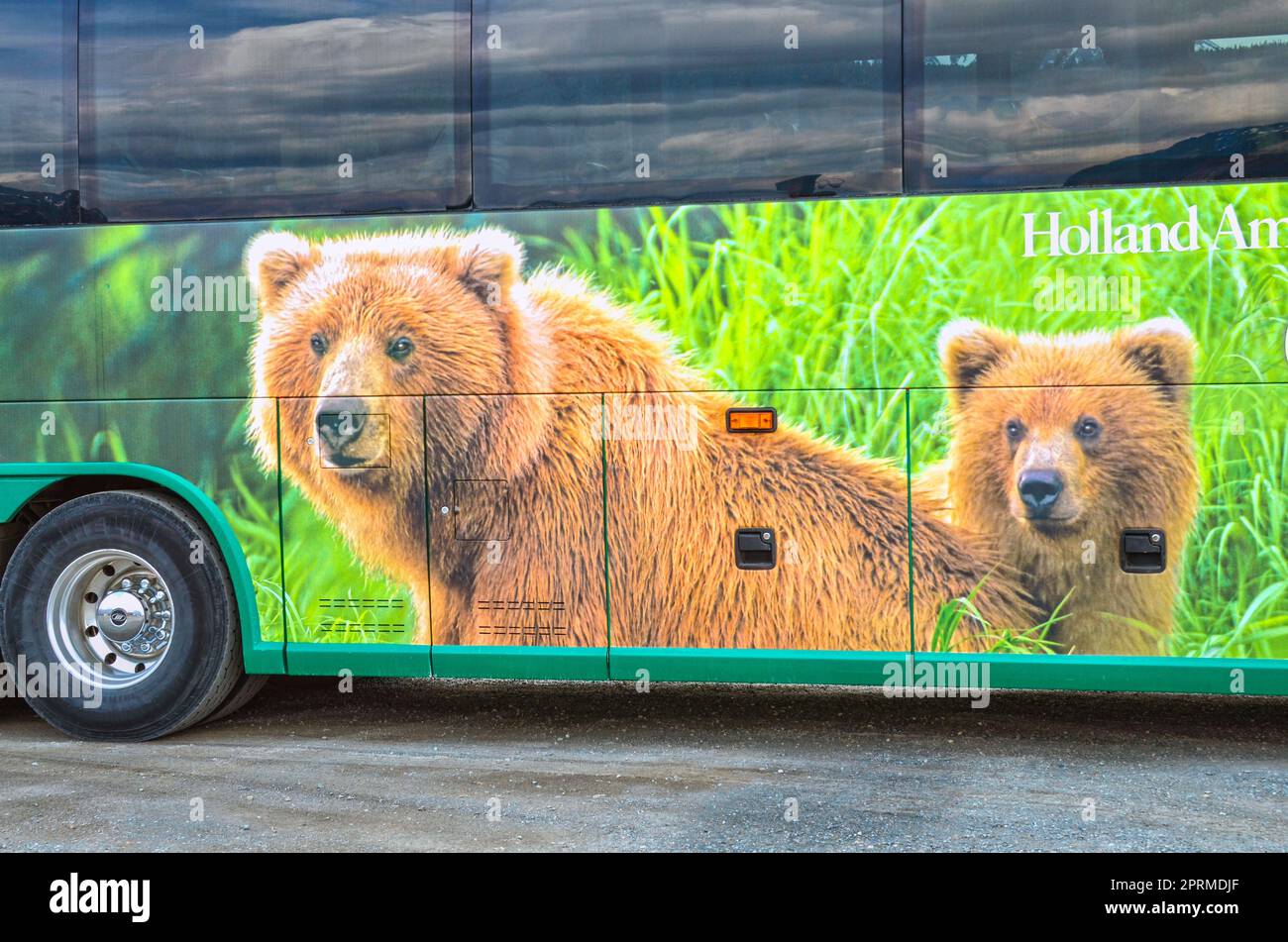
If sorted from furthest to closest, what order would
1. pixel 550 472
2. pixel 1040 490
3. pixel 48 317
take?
pixel 48 317 < pixel 550 472 < pixel 1040 490

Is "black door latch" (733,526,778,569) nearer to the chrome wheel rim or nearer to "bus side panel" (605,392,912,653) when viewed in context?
"bus side panel" (605,392,912,653)

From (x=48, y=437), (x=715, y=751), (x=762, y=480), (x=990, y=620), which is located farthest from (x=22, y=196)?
(x=990, y=620)

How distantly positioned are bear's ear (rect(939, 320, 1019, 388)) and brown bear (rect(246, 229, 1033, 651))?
47 centimetres

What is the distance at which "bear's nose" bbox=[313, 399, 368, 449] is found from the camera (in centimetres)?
602

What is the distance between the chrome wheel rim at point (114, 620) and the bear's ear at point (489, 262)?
198 centimetres

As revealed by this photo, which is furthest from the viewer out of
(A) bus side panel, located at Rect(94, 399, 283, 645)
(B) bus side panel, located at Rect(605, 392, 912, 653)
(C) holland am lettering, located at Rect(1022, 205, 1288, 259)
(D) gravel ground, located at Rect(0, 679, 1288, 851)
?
(A) bus side panel, located at Rect(94, 399, 283, 645)

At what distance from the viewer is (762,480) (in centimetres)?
573

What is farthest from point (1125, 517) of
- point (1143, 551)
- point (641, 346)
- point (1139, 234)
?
point (641, 346)

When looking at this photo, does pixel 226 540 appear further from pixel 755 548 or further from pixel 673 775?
pixel 755 548

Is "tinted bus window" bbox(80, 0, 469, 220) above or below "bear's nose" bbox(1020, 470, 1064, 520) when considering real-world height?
above

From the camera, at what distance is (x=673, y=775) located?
568cm

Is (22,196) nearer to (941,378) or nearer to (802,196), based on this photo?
(802,196)

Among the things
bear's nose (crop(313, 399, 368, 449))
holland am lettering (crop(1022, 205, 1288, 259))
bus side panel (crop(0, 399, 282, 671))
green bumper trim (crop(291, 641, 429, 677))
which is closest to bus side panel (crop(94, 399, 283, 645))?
bus side panel (crop(0, 399, 282, 671))

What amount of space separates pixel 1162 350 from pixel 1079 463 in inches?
20.4
